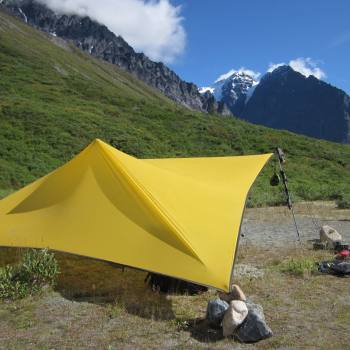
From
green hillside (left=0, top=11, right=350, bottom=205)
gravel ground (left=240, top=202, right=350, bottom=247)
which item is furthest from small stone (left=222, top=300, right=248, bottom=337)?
green hillside (left=0, top=11, right=350, bottom=205)

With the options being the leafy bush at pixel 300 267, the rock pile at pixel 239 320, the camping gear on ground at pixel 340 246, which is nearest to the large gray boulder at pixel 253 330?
the rock pile at pixel 239 320

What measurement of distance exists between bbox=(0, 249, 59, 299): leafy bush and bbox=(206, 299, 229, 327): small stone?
3.53 m

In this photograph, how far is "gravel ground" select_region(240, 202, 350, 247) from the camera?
15.4 meters

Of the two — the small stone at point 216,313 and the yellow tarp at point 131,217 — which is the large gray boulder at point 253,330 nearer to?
the small stone at point 216,313

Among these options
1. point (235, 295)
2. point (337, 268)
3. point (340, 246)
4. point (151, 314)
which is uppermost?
point (340, 246)

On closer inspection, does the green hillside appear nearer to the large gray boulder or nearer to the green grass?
the green grass

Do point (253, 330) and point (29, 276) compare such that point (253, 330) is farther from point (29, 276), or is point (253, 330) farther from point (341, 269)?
point (29, 276)

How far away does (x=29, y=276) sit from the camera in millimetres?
9195

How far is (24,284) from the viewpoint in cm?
897

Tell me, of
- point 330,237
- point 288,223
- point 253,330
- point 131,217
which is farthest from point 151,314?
point 288,223

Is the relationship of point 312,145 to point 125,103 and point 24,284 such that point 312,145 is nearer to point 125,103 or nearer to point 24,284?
point 125,103

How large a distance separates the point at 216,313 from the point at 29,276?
3985mm

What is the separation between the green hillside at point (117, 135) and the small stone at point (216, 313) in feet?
60.4

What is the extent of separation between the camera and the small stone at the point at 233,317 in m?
7.18
